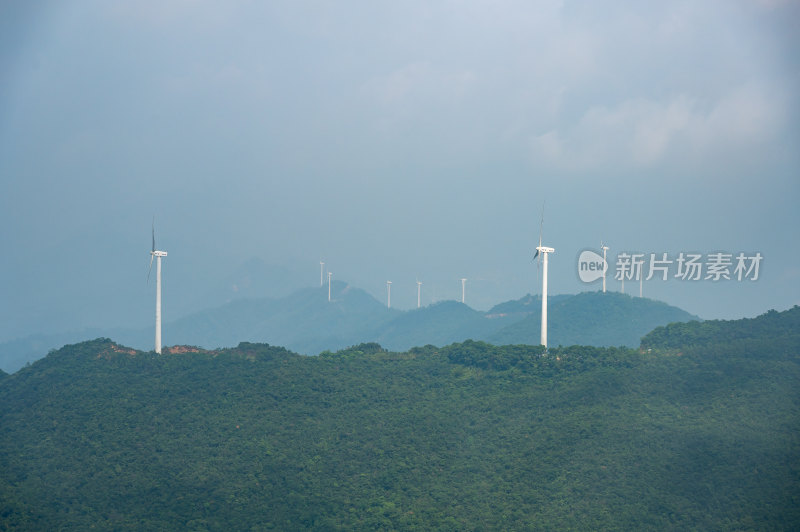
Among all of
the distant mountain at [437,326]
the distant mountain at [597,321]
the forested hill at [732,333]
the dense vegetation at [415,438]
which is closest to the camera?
the dense vegetation at [415,438]

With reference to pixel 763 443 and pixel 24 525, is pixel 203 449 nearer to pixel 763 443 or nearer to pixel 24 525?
pixel 24 525

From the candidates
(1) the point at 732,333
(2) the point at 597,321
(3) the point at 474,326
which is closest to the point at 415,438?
(1) the point at 732,333

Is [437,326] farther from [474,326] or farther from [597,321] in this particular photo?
[597,321]

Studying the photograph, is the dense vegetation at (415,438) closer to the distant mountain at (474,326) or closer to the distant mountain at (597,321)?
the distant mountain at (597,321)

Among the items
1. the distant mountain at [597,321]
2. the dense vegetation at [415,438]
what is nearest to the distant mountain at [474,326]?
the distant mountain at [597,321]

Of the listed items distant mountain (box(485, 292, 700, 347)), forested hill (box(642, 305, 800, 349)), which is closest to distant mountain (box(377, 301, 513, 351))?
distant mountain (box(485, 292, 700, 347))

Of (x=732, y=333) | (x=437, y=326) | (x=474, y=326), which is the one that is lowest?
(x=437, y=326)

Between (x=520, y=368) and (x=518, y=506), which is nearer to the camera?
→ (x=518, y=506)

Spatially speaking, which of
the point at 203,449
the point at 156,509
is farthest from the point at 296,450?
the point at 156,509
